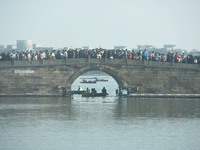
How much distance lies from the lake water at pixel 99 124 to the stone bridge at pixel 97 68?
200 cm

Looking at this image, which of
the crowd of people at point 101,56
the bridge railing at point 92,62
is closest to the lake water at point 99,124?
the bridge railing at point 92,62

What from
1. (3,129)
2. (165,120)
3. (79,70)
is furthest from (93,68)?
(3,129)

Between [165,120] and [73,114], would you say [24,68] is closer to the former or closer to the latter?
[73,114]

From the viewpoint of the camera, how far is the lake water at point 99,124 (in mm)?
38312

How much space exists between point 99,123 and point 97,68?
18.3 meters

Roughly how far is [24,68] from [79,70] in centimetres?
458

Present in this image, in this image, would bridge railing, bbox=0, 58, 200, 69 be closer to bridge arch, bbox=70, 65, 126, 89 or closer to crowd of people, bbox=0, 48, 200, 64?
bridge arch, bbox=70, 65, 126, 89

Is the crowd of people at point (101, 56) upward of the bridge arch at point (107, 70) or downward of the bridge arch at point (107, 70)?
upward

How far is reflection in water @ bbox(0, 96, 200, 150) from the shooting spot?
1517 inches

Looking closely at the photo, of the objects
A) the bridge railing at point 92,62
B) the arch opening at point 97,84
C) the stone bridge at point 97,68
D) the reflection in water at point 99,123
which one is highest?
the bridge railing at point 92,62

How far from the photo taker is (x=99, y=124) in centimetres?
4525

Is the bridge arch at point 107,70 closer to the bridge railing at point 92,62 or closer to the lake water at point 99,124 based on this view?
the bridge railing at point 92,62

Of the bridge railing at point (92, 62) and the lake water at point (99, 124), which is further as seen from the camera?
the bridge railing at point (92, 62)

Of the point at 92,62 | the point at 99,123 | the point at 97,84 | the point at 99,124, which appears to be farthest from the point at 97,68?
the point at 97,84
